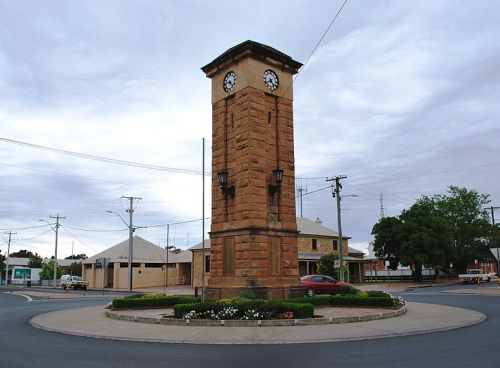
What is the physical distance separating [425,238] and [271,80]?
120 feet

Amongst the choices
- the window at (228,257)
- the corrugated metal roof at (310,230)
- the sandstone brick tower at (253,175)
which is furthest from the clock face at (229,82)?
the corrugated metal roof at (310,230)

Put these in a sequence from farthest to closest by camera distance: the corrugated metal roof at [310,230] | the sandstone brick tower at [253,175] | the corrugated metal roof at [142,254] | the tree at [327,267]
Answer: the corrugated metal roof at [142,254]
the corrugated metal roof at [310,230]
the tree at [327,267]
the sandstone brick tower at [253,175]

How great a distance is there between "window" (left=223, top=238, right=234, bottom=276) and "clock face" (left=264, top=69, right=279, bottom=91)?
7.54 m

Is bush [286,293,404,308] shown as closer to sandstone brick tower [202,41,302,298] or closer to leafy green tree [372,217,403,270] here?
sandstone brick tower [202,41,302,298]

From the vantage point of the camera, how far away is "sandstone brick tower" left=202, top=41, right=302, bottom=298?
21031mm

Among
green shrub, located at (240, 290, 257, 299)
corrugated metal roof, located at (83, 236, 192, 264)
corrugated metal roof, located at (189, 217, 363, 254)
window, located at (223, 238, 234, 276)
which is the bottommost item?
green shrub, located at (240, 290, 257, 299)

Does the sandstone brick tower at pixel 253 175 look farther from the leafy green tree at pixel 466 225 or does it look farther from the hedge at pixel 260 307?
the leafy green tree at pixel 466 225

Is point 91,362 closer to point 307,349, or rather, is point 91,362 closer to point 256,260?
point 307,349

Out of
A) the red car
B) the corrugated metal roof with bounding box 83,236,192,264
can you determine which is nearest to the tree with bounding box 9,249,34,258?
the corrugated metal roof with bounding box 83,236,192,264

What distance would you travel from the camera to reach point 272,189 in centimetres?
2220

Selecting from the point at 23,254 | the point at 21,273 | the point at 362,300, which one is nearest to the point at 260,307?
the point at 362,300

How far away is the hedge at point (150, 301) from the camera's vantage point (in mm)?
21812

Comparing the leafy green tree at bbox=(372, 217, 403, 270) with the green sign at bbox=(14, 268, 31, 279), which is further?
the green sign at bbox=(14, 268, 31, 279)

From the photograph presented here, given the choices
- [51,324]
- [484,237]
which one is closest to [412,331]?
[51,324]
